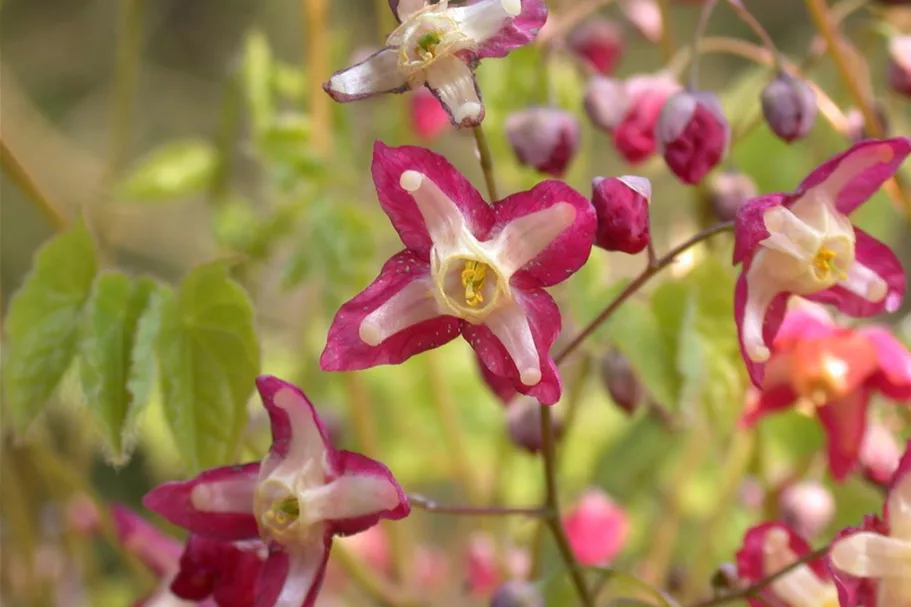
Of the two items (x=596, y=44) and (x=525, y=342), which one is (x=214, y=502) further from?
(x=596, y=44)

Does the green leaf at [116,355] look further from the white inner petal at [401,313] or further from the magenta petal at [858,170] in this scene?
the magenta petal at [858,170]

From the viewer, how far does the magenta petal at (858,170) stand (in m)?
0.40

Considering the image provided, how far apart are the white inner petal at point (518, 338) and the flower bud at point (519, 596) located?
0.45 ft

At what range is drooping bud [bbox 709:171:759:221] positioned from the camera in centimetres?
59

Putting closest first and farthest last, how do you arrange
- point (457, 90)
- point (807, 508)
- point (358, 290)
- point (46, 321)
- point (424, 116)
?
point (457, 90) < point (46, 321) < point (807, 508) < point (358, 290) < point (424, 116)

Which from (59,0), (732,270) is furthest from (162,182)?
(59,0)

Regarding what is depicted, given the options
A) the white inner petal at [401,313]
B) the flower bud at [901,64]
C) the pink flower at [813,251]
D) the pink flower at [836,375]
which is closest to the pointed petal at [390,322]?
the white inner petal at [401,313]

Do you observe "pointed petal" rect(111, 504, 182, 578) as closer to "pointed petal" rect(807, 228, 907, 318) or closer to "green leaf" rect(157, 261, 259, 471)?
"green leaf" rect(157, 261, 259, 471)

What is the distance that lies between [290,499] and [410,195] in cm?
12

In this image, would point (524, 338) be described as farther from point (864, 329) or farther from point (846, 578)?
point (864, 329)

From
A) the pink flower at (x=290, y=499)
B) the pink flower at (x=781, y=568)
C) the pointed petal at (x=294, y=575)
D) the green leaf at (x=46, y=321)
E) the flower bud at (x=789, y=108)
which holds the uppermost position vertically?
the green leaf at (x=46, y=321)

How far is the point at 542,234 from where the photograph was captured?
0.38 metres

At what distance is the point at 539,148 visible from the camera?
19.9 inches

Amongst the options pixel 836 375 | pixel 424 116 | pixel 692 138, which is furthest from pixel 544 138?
pixel 424 116
